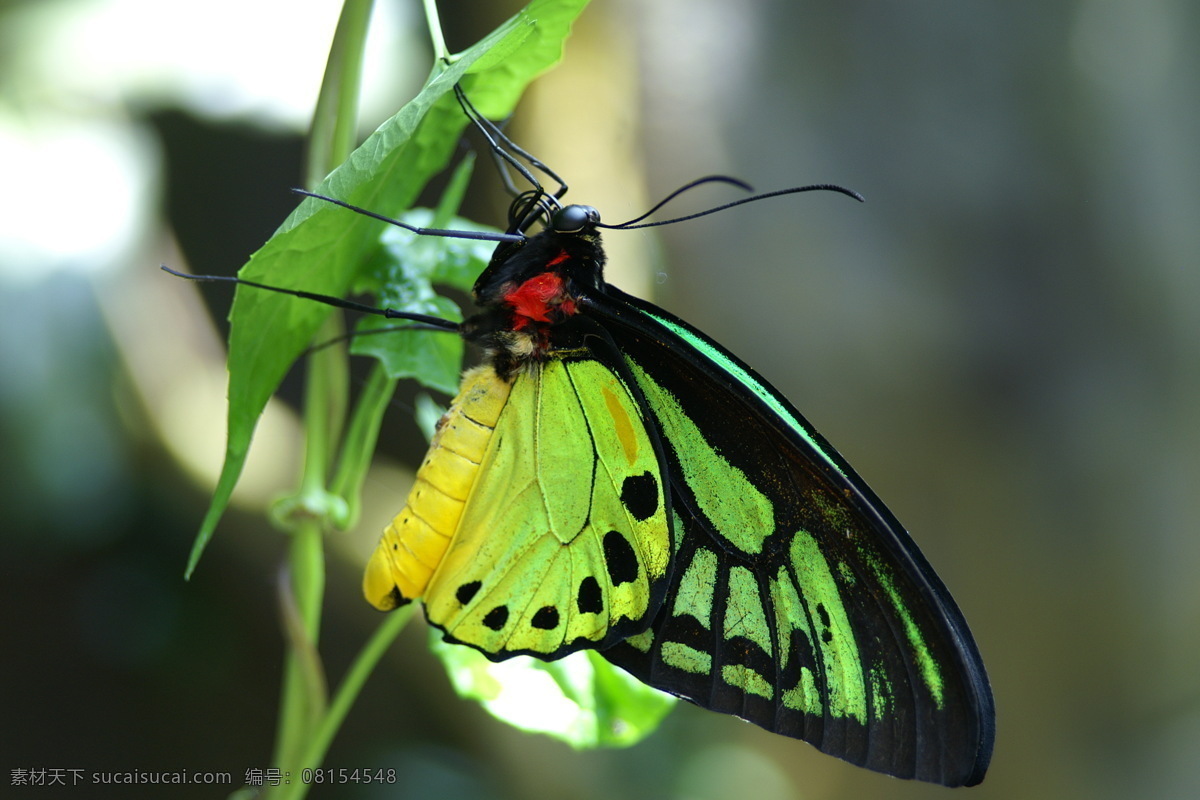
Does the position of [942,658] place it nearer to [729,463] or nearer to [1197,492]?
[729,463]

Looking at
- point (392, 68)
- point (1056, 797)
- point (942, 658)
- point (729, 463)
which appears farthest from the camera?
point (1056, 797)

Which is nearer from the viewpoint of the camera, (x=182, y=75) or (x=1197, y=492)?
(x=182, y=75)

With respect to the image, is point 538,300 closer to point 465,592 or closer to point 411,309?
point 411,309

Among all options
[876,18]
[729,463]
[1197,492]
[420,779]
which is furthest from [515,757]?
[876,18]

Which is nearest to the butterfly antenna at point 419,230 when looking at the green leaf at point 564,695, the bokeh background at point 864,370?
the green leaf at point 564,695

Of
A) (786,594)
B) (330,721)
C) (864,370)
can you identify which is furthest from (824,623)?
(864,370)

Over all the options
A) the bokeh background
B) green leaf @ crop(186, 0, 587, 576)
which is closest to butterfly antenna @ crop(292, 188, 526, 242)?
green leaf @ crop(186, 0, 587, 576)

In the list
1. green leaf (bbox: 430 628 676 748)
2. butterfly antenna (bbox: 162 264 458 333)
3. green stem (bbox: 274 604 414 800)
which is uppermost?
butterfly antenna (bbox: 162 264 458 333)

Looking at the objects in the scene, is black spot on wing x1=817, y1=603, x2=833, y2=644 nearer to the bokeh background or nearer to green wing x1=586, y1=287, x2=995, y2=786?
green wing x1=586, y1=287, x2=995, y2=786
